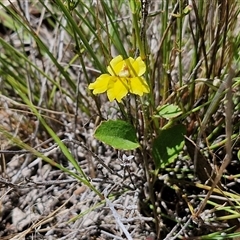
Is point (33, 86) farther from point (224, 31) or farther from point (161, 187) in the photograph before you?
point (224, 31)

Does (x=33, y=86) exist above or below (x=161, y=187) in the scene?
above

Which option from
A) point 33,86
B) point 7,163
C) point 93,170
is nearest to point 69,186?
point 93,170

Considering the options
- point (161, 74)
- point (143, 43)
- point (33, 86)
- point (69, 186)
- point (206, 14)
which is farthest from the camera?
point (33, 86)

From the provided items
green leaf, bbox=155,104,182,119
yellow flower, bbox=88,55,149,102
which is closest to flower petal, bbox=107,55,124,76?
yellow flower, bbox=88,55,149,102

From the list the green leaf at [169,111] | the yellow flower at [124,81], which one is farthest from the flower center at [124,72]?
the green leaf at [169,111]

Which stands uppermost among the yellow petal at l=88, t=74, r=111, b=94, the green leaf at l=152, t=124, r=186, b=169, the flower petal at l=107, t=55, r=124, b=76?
the flower petal at l=107, t=55, r=124, b=76

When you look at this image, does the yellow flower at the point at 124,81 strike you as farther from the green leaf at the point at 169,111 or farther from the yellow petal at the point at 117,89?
the green leaf at the point at 169,111

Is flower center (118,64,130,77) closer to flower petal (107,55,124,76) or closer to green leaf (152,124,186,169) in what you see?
flower petal (107,55,124,76)
